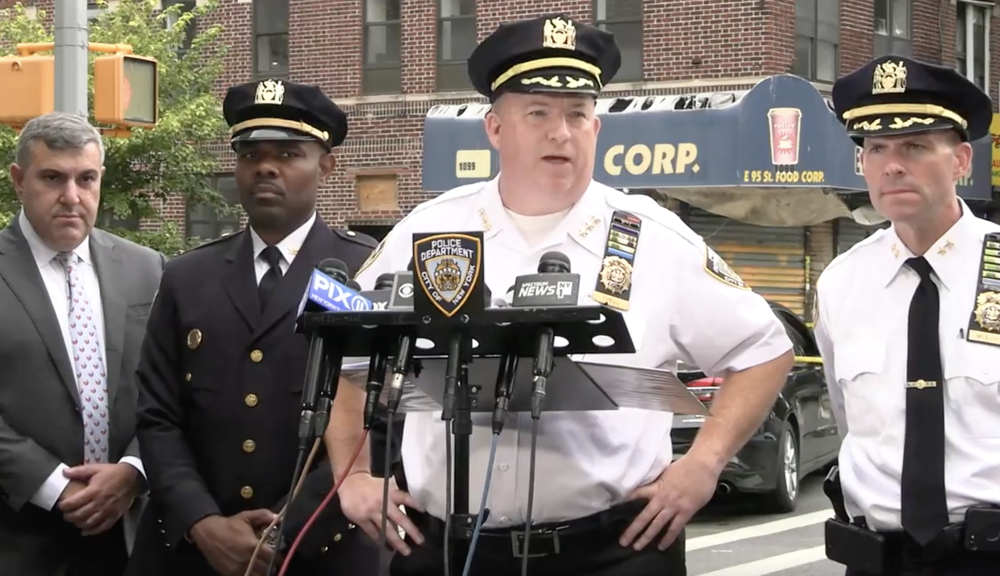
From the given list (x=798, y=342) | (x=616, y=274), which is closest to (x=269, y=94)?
(x=616, y=274)

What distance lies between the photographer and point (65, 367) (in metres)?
4.59

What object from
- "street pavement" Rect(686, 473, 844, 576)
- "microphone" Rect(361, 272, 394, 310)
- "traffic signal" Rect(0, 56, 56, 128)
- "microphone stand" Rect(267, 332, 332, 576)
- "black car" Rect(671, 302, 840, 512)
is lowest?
"street pavement" Rect(686, 473, 844, 576)

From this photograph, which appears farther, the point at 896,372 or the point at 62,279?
the point at 62,279

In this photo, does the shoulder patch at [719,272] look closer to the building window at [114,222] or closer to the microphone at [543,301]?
the microphone at [543,301]

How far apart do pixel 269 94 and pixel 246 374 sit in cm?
82

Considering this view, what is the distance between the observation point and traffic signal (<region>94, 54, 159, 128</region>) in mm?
10328

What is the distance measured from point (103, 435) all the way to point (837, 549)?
2257mm

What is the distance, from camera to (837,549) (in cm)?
412

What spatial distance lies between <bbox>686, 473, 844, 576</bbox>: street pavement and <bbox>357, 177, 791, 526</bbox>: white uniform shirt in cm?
621

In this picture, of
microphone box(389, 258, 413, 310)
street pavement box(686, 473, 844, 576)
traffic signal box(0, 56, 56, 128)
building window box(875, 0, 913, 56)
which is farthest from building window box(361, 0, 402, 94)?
microphone box(389, 258, 413, 310)

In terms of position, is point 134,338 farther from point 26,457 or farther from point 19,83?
point 19,83

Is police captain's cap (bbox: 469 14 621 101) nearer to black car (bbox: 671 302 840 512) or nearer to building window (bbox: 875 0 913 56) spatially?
black car (bbox: 671 302 840 512)

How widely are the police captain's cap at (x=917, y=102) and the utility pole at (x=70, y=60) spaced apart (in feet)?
21.8

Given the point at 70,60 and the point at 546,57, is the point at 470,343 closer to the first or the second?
the point at 546,57
